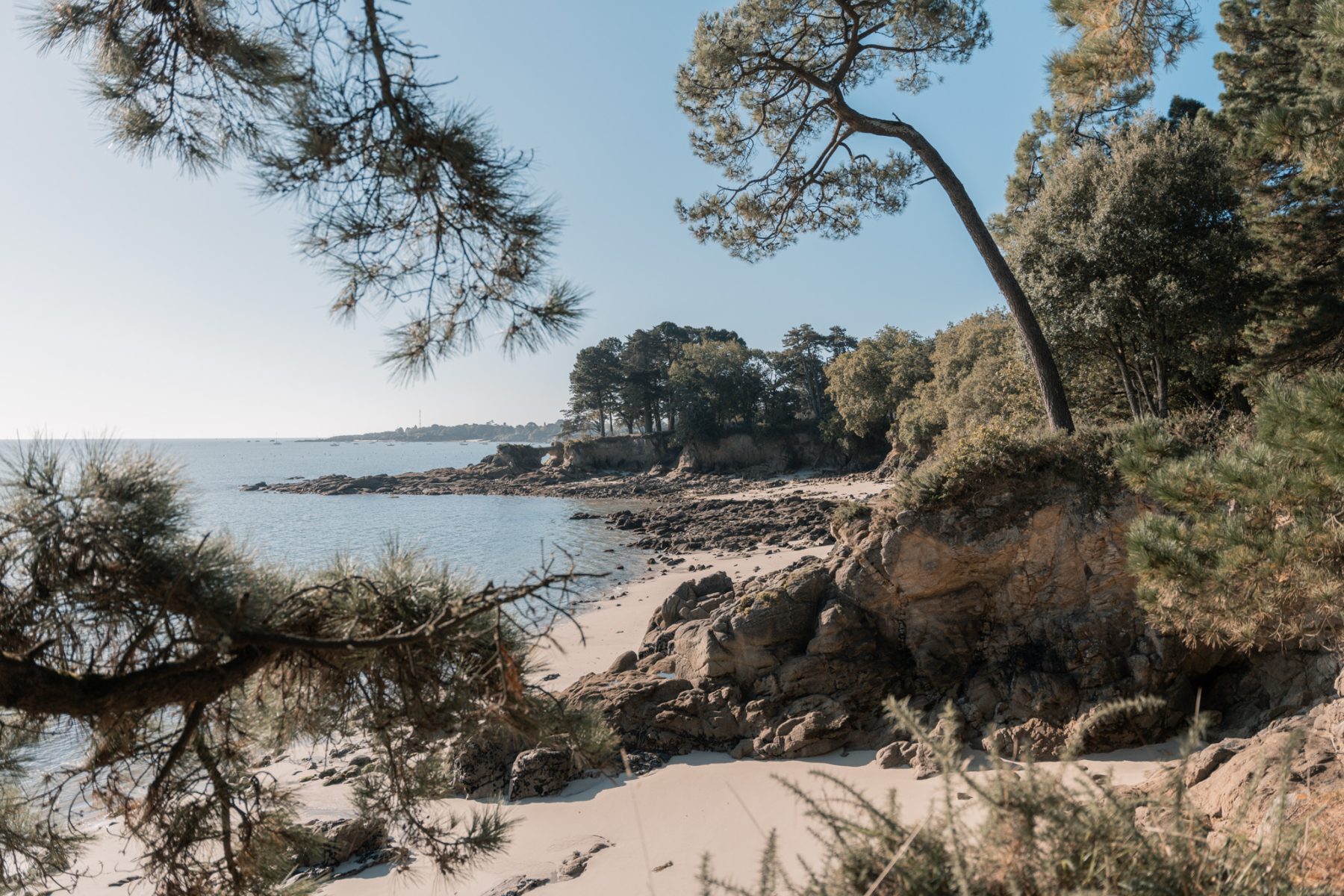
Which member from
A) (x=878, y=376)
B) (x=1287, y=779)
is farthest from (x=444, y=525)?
(x=1287, y=779)

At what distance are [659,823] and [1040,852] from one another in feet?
19.9

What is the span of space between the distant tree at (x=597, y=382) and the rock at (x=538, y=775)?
165 ft

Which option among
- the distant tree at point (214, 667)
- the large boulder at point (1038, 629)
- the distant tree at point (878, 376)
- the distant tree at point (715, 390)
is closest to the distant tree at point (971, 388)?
the distant tree at point (878, 376)

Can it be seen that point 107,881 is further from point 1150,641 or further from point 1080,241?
point 1080,241

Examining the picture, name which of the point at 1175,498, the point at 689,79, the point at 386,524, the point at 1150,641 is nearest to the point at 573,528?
the point at 386,524

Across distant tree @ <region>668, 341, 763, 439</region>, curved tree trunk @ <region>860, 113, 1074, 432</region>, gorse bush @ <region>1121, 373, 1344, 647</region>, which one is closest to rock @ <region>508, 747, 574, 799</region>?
gorse bush @ <region>1121, 373, 1344, 647</region>

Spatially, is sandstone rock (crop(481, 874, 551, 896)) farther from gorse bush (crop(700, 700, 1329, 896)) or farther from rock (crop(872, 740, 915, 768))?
gorse bush (crop(700, 700, 1329, 896))

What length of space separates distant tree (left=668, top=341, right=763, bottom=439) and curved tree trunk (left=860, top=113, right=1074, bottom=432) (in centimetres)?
4047

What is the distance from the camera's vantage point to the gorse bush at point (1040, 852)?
1.72 m

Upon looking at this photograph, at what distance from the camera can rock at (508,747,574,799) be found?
25.8ft

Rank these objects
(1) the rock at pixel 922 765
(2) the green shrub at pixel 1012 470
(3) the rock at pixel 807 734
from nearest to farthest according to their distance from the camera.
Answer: (1) the rock at pixel 922 765 → (3) the rock at pixel 807 734 → (2) the green shrub at pixel 1012 470

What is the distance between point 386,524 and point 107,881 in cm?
3451

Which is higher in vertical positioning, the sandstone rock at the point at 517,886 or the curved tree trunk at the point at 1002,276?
the curved tree trunk at the point at 1002,276

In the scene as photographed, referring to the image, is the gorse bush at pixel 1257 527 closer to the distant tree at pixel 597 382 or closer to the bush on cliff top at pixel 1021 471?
the bush on cliff top at pixel 1021 471
